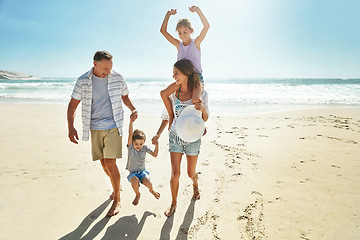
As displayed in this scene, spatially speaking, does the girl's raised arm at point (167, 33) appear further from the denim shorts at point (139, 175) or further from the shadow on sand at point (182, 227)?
the shadow on sand at point (182, 227)

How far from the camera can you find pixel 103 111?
9.31 ft

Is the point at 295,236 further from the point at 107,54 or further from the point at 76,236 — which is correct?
the point at 107,54

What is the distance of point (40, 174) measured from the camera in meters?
3.91

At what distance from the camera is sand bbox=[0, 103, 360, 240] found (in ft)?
8.50

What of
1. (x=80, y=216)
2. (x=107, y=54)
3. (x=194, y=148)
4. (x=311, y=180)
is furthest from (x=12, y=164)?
(x=311, y=180)

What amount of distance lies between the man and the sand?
47 centimetres

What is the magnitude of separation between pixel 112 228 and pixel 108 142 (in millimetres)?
1015

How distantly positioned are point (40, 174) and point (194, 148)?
290 centimetres

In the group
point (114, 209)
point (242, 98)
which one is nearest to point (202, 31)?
point (114, 209)

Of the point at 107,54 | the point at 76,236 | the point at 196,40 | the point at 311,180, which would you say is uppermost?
the point at 196,40

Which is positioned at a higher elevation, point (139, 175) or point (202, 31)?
point (202, 31)

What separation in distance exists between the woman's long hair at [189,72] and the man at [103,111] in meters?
0.81

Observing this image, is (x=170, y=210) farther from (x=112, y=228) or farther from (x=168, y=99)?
(x=168, y=99)

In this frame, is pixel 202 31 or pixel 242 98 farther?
pixel 242 98
